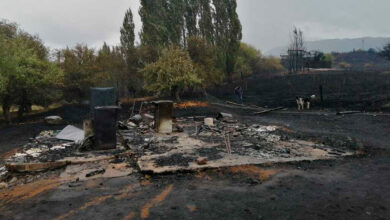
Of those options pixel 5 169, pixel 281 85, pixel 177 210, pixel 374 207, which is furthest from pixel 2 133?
pixel 281 85

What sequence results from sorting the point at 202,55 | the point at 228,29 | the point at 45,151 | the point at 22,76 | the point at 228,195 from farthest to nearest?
the point at 228,29
the point at 202,55
the point at 22,76
the point at 45,151
the point at 228,195

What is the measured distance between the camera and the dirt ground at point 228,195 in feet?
18.1

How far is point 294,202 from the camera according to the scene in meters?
5.92

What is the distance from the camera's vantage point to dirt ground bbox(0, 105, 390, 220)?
18.1ft

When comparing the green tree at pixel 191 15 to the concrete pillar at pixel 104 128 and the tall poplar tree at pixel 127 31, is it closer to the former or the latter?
the tall poplar tree at pixel 127 31

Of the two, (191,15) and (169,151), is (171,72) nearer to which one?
(169,151)

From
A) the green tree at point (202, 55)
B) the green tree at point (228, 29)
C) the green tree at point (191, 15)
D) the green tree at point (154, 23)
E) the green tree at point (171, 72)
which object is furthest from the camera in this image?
the green tree at point (191, 15)

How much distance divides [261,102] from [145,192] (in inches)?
878

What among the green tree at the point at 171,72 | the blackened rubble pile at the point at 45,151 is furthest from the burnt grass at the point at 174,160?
the green tree at the point at 171,72

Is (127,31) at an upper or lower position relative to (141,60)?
upper

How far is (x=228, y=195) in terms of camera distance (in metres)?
6.29

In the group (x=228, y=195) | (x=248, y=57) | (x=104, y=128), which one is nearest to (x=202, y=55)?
(x=104, y=128)

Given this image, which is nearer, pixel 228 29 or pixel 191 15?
pixel 228 29

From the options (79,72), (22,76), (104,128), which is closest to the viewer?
(104,128)
